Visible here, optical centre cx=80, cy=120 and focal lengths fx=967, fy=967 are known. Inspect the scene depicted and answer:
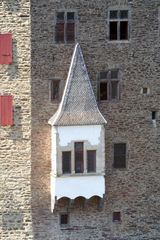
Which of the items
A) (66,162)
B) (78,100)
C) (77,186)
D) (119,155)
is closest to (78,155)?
(66,162)

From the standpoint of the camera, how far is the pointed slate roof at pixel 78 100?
35.9 meters

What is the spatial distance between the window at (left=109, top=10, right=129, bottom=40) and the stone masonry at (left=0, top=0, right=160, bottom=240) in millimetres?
222

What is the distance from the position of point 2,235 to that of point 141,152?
6191mm

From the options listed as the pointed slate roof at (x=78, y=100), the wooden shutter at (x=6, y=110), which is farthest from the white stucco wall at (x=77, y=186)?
the wooden shutter at (x=6, y=110)

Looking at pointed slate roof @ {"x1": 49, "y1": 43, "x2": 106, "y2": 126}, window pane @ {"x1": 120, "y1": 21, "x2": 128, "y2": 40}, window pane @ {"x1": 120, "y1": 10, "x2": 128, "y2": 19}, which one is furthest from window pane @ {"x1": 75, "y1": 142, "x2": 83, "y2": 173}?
window pane @ {"x1": 120, "y1": 10, "x2": 128, "y2": 19}

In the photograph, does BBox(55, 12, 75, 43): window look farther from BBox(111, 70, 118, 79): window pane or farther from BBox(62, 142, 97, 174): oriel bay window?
BBox(62, 142, 97, 174): oriel bay window

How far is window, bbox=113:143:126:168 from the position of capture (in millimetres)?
37125

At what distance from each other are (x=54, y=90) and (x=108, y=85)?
2086mm

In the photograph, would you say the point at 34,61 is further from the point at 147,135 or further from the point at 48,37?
the point at 147,135

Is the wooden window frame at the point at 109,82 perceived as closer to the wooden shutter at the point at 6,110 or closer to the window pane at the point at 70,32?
the window pane at the point at 70,32

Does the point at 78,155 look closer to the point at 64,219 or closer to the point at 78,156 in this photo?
the point at 78,156

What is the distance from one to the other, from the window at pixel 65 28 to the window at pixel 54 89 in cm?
155

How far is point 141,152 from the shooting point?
Answer: 122ft

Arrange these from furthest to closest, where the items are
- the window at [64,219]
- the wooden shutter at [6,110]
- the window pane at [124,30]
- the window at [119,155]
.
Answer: the window at [119,155] → the window at [64,219] → the window pane at [124,30] → the wooden shutter at [6,110]
